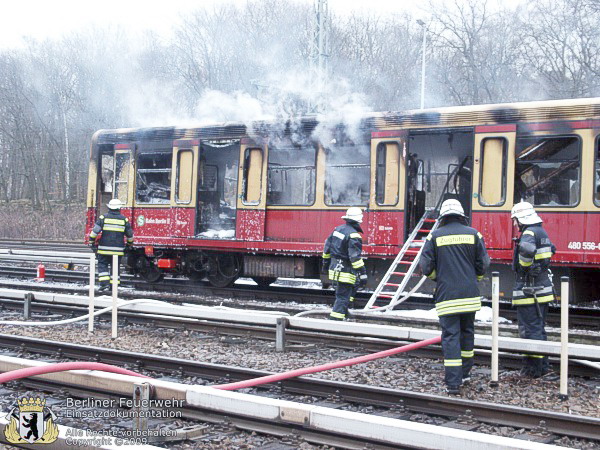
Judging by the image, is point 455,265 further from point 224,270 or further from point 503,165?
point 224,270

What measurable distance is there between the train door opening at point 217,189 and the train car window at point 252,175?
428mm

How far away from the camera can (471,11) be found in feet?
105

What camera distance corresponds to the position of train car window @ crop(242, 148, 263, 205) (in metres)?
14.5

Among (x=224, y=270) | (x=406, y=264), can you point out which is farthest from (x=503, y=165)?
(x=224, y=270)

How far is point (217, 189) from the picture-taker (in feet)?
51.6

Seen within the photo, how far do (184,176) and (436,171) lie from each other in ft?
16.8

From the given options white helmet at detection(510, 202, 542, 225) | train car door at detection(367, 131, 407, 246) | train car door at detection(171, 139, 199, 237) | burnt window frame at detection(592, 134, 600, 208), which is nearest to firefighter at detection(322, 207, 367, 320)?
train car door at detection(367, 131, 407, 246)

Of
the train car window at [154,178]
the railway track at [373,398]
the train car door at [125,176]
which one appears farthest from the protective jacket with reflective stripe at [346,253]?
the train car door at [125,176]

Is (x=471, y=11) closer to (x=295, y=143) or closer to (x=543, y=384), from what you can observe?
(x=295, y=143)

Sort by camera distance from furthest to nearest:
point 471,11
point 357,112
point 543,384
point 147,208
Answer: point 471,11
point 147,208
point 357,112
point 543,384

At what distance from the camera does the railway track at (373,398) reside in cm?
564

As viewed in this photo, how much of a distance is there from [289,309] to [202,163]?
437 cm

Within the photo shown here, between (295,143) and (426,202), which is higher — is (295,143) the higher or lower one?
the higher one

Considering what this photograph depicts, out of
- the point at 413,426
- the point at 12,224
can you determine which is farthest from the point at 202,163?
the point at 12,224
